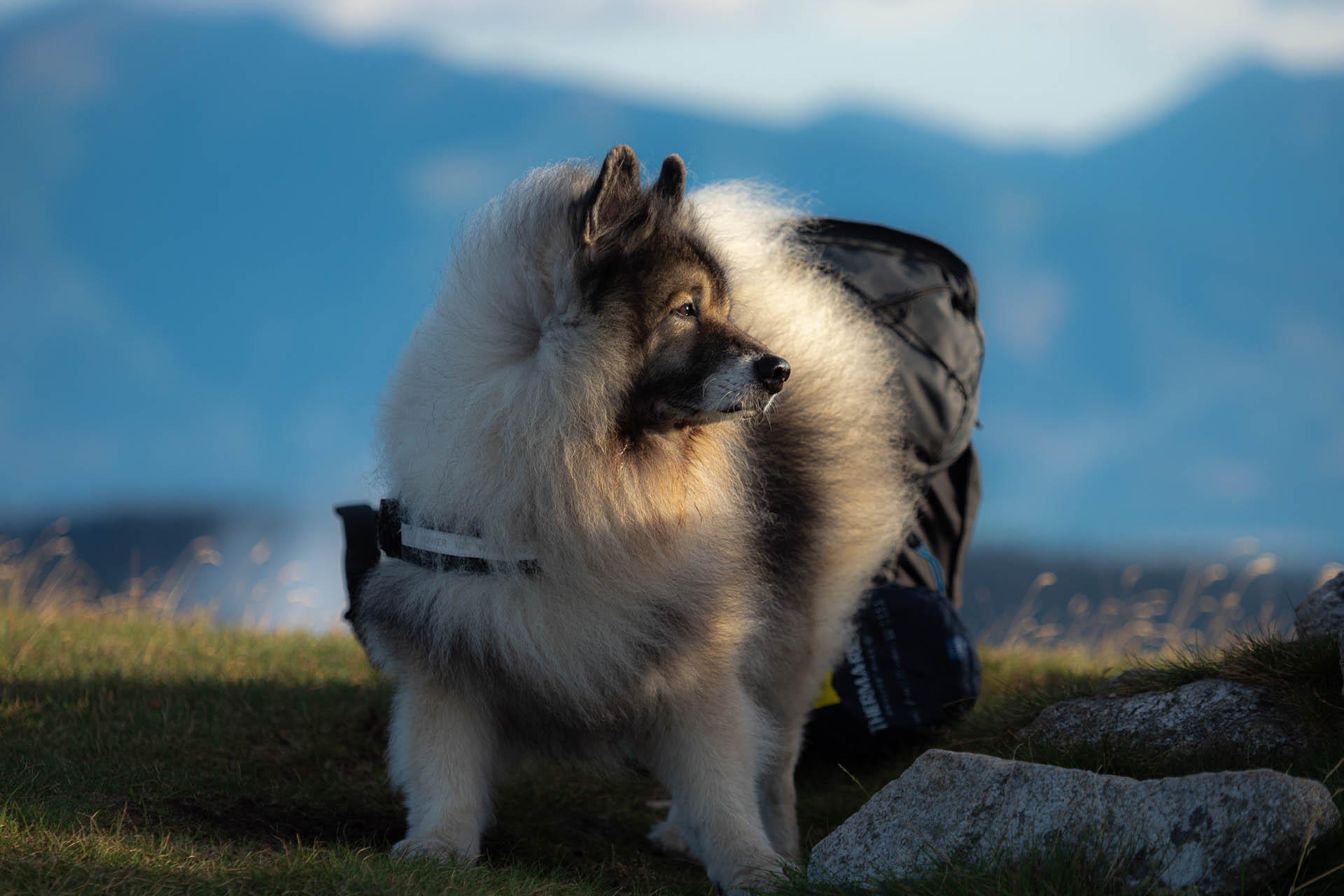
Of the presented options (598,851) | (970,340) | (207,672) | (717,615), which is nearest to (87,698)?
(207,672)

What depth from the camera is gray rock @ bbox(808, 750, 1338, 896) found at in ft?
7.38

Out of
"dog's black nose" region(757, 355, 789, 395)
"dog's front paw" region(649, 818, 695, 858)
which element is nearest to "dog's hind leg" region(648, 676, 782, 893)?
"dog's front paw" region(649, 818, 695, 858)

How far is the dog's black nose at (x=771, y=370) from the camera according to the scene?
282 centimetres

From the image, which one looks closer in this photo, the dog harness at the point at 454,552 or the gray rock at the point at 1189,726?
the dog harness at the point at 454,552

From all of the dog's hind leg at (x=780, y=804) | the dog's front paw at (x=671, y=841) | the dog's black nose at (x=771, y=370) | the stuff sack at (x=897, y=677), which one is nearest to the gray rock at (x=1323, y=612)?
the stuff sack at (x=897, y=677)

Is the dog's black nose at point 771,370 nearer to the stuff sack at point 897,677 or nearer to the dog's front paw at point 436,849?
the dog's front paw at point 436,849

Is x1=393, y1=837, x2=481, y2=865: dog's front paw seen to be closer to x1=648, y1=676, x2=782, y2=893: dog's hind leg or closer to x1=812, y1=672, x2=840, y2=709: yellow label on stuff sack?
x1=648, y1=676, x2=782, y2=893: dog's hind leg

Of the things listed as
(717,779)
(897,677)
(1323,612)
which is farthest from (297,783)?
(1323,612)

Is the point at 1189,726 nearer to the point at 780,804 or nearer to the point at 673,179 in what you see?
the point at 780,804

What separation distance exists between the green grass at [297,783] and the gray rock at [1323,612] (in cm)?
8

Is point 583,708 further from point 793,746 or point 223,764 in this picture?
point 223,764

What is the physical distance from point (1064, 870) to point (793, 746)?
1639 millimetres

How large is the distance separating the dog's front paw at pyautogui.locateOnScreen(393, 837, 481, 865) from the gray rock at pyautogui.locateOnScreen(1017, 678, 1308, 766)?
1822mm

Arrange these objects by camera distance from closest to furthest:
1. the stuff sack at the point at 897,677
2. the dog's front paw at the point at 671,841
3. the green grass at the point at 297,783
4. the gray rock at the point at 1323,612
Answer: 1. the green grass at the point at 297,783
2. the gray rock at the point at 1323,612
3. the dog's front paw at the point at 671,841
4. the stuff sack at the point at 897,677
